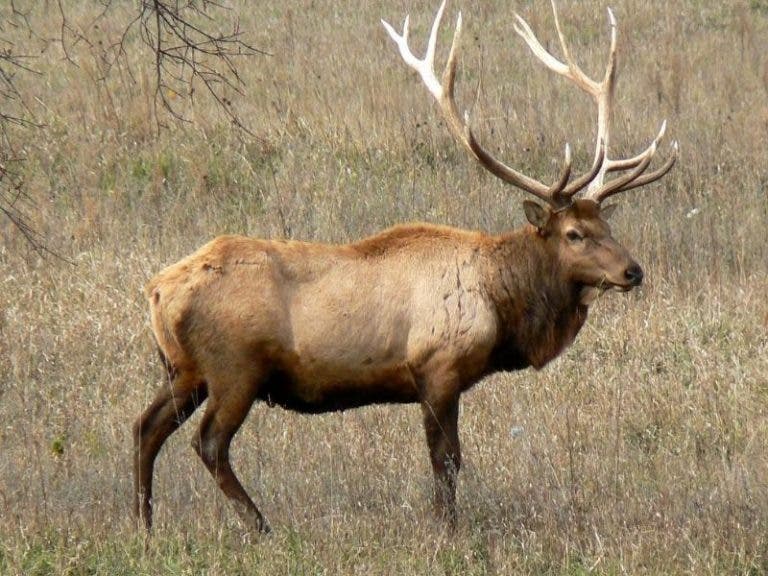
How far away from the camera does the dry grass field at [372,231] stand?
5812 millimetres

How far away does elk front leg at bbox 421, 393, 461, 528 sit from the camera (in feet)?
20.6

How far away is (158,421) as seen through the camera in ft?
20.7

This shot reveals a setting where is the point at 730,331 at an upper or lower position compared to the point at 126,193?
lower

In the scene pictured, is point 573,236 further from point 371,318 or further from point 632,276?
point 371,318

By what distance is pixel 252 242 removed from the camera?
20.6 feet

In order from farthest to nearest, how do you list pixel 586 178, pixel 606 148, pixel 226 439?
pixel 606 148
pixel 586 178
pixel 226 439

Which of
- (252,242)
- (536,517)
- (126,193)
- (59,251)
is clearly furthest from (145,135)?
(536,517)

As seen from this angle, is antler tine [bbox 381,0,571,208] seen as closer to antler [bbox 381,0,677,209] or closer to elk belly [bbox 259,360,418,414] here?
antler [bbox 381,0,677,209]

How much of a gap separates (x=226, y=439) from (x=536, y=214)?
1.86 meters

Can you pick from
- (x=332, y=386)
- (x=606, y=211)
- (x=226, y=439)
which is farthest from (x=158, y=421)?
(x=606, y=211)

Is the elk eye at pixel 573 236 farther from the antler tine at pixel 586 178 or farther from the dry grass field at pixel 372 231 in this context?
the dry grass field at pixel 372 231

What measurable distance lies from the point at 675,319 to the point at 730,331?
36cm

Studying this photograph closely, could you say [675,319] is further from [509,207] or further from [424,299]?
[424,299]

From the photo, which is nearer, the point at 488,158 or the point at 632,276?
the point at 632,276
